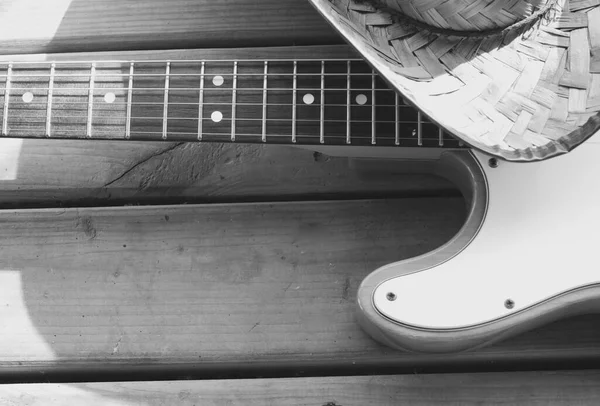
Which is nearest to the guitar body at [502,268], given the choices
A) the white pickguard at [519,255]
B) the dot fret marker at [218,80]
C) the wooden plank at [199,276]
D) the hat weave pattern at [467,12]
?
the white pickguard at [519,255]

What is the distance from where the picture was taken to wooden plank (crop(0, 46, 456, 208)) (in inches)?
40.8

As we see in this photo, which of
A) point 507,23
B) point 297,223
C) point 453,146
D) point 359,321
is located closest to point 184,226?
point 297,223

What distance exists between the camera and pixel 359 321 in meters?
0.95

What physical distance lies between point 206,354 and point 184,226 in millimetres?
192

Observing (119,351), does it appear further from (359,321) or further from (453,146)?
(453,146)

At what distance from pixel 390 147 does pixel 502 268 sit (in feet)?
0.70

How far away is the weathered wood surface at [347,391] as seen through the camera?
3.11ft

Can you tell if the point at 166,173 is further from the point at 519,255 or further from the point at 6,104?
the point at 519,255

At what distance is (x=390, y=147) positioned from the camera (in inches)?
35.7

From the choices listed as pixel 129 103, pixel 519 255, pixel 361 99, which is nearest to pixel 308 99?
pixel 361 99

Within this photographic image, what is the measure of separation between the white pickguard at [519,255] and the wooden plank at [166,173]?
202 mm

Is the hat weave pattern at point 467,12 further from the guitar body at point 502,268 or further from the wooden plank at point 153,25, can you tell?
the wooden plank at point 153,25

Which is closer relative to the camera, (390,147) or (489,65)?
(489,65)

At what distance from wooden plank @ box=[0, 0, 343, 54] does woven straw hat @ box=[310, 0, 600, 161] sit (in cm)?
33
